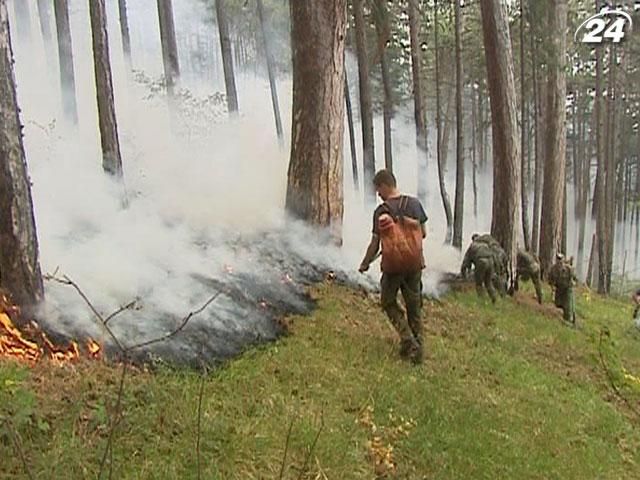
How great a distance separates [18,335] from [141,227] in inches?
177

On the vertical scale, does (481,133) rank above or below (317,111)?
below

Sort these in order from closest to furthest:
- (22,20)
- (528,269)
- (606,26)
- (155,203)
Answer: (155,203) → (528,269) → (606,26) → (22,20)

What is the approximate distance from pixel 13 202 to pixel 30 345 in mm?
1087

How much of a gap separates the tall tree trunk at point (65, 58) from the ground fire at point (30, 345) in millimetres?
13221

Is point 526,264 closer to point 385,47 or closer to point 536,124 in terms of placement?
point 385,47

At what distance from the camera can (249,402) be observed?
5508 mm

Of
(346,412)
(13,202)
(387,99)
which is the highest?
(13,202)

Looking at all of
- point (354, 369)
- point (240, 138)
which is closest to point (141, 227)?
point (354, 369)

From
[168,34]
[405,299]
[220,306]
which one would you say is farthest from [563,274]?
[168,34]

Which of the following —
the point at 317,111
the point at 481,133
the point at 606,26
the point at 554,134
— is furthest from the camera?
the point at 481,133

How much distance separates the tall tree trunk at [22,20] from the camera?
27658 millimetres

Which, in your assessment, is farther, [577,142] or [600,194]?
[577,142]

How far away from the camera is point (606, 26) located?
19453 millimetres

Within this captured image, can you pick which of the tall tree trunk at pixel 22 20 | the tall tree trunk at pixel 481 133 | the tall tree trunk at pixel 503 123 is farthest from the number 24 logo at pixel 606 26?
the tall tree trunk at pixel 22 20
